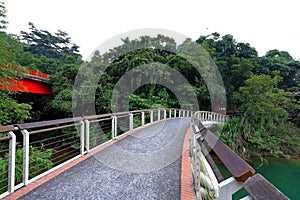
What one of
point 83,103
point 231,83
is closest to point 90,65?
point 83,103

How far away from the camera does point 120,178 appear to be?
261 cm

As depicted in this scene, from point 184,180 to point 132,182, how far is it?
0.76 metres

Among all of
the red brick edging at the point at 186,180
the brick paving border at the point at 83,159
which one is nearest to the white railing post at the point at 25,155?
the brick paving border at the point at 83,159

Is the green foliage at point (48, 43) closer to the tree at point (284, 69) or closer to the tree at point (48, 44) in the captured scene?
the tree at point (48, 44)

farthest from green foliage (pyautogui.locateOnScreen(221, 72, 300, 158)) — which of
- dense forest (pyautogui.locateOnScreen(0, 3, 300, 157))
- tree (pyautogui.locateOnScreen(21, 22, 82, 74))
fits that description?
tree (pyautogui.locateOnScreen(21, 22, 82, 74))

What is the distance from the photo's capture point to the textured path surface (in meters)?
2.15

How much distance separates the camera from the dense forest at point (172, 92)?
751 cm

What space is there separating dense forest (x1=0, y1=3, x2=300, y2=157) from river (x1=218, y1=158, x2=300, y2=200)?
0.84 meters

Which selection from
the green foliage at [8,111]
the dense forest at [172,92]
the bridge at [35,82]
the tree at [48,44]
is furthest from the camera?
the tree at [48,44]

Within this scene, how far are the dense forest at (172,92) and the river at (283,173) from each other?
2.76 feet

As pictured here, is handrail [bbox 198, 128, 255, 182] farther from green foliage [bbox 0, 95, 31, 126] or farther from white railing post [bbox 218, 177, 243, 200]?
green foliage [bbox 0, 95, 31, 126]

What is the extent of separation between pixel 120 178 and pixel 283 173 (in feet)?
47.0

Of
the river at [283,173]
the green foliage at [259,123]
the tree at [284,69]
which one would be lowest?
the river at [283,173]

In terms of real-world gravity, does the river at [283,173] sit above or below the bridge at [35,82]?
below
